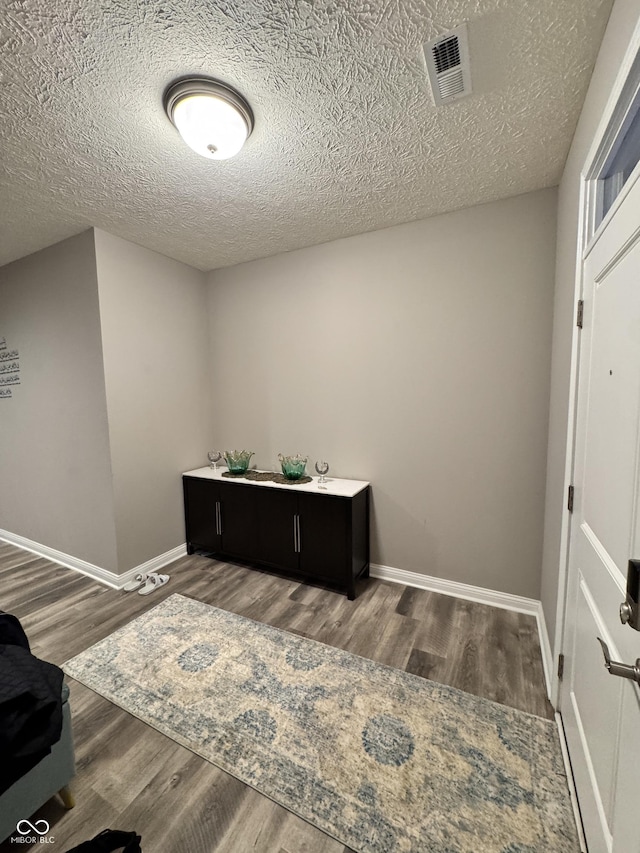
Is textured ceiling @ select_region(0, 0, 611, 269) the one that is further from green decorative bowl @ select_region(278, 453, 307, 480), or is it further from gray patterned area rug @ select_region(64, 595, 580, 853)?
gray patterned area rug @ select_region(64, 595, 580, 853)

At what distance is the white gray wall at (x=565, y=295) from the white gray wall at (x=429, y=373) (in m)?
0.19

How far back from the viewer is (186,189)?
78.0 inches

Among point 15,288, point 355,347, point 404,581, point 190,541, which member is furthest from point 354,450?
point 15,288

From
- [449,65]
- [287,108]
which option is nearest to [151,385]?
[287,108]

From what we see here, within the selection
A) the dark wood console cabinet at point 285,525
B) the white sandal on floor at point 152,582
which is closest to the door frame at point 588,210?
the dark wood console cabinet at point 285,525

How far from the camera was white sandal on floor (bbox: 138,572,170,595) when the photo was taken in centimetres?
254

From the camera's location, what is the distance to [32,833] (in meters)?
1.11

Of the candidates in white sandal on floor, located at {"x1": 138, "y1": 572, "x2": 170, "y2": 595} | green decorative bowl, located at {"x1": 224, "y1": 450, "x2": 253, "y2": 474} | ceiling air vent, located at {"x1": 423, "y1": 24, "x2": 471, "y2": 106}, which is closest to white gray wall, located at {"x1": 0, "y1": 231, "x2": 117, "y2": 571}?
white sandal on floor, located at {"x1": 138, "y1": 572, "x2": 170, "y2": 595}

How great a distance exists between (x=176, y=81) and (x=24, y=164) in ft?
3.53

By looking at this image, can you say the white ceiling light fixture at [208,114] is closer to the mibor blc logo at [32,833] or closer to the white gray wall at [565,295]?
the white gray wall at [565,295]

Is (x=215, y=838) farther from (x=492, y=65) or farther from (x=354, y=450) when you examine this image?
(x=492, y=65)

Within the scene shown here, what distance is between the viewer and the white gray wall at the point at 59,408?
2.58 metres

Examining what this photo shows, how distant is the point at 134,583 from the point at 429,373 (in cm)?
282

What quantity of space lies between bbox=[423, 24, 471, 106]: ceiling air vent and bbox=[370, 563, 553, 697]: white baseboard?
2.66m
